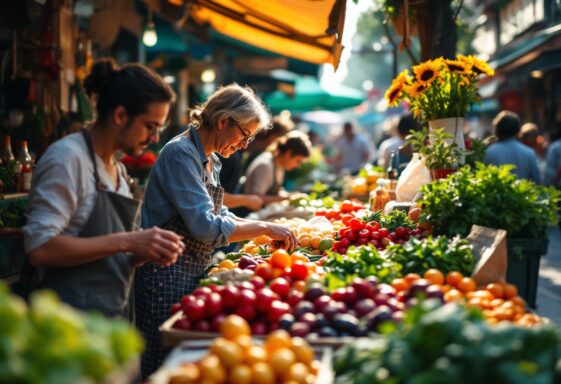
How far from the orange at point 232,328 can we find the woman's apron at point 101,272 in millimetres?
731

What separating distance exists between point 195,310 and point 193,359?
45cm

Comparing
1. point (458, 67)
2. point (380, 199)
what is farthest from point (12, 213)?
point (458, 67)

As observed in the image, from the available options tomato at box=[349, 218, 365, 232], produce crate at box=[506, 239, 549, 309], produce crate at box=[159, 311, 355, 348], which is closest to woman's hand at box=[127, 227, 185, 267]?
produce crate at box=[159, 311, 355, 348]

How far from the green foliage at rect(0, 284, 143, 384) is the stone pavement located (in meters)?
4.94

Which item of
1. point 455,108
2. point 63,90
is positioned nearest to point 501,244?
point 455,108

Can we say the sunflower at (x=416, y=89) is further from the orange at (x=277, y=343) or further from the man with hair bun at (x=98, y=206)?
the orange at (x=277, y=343)

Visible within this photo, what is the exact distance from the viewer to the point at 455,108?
5551 mm

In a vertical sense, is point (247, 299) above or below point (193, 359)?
above

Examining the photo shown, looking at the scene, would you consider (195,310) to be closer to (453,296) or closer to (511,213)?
(453,296)

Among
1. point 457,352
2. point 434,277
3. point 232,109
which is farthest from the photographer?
point 232,109

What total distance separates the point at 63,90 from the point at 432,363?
7.50 metres

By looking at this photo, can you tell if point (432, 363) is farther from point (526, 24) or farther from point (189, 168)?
point (526, 24)

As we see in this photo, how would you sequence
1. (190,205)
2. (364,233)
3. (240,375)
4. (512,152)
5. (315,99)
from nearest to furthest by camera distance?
(240,375), (190,205), (364,233), (512,152), (315,99)

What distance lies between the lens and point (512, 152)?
9.27 metres
